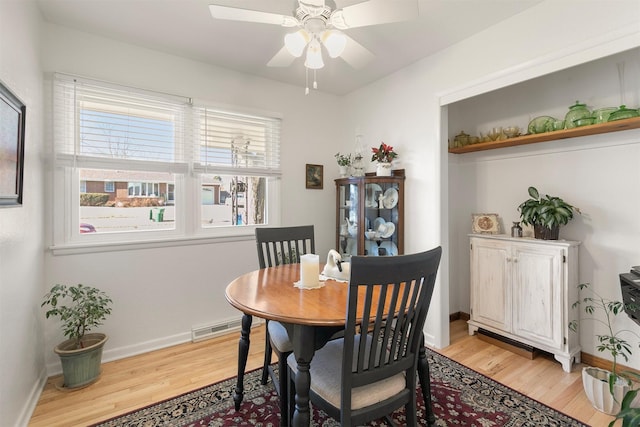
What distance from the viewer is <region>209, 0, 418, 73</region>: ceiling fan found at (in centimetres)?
141

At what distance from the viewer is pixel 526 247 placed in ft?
8.20

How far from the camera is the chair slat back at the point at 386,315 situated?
1139mm

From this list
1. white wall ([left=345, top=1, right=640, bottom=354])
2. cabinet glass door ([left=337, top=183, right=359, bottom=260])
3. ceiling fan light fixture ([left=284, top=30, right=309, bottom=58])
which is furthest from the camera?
cabinet glass door ([left=337, top=183, right=359, bottom=260])

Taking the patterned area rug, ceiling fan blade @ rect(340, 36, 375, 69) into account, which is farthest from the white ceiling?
the patterned area rug

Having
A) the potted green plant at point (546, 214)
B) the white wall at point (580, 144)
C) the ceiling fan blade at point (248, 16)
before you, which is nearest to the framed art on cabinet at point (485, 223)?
the white wall at point (580, 144)

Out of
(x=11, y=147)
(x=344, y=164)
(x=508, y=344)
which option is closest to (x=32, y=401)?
(x=11, y=147)

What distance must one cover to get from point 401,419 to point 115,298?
2321 mm

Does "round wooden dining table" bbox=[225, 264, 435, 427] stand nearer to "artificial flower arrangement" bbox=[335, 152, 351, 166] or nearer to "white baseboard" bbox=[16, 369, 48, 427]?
"white baseboard" bbox=[16, 369, 48, 427]

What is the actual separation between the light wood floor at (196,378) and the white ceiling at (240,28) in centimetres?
260

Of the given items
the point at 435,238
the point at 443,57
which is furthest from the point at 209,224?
the point at 443,57

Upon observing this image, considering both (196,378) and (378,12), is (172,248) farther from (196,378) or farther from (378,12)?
(378,12)

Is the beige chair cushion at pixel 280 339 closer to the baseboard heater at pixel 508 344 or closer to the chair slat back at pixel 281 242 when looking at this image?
the chair slat back at pixel 281 242

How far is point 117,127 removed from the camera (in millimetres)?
2479

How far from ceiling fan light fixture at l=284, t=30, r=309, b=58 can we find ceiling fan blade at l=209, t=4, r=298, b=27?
0.07 m
